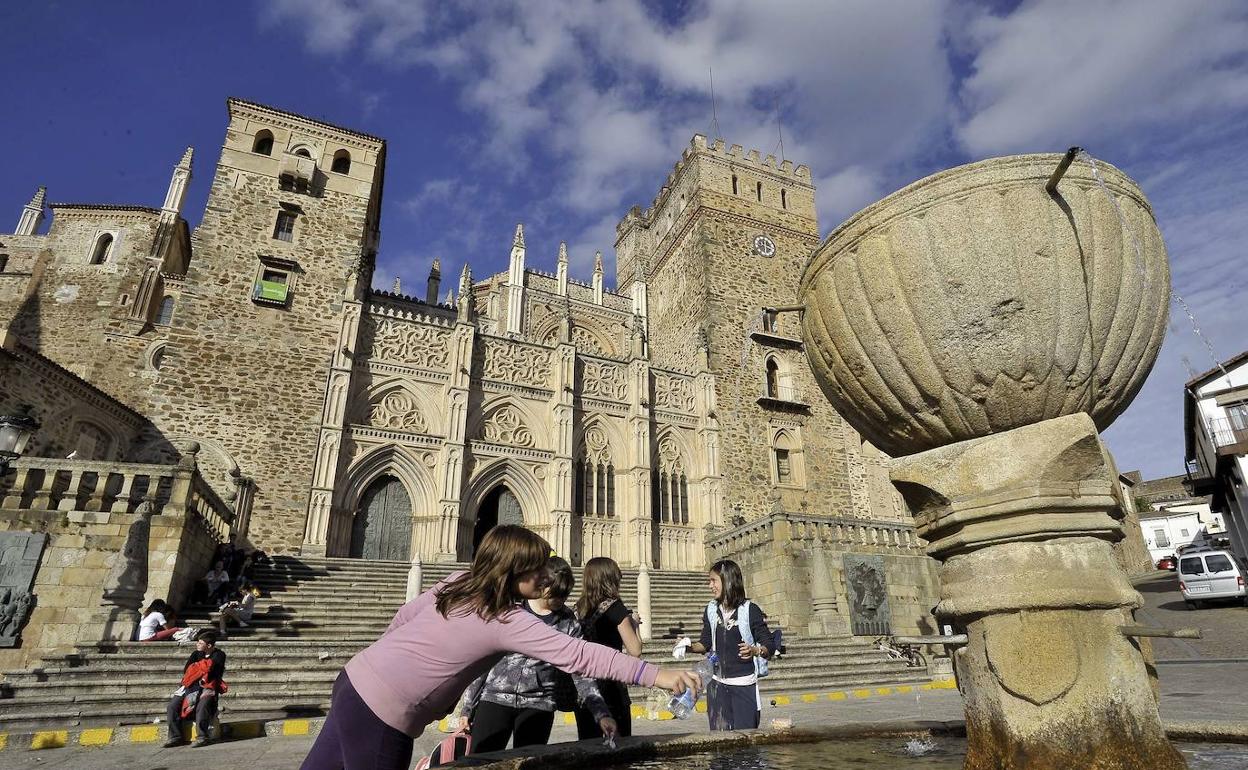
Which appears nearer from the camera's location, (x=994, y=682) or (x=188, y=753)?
(x=994, y=682)

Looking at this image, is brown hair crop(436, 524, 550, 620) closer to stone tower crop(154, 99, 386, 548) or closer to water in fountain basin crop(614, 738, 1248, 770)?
water in fountain basin crop(614, 738, 1248, 770)

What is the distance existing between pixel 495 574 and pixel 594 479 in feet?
61.4

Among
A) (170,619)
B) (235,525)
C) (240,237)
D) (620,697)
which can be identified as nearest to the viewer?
(620,697)

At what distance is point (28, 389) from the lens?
1551 centimetres

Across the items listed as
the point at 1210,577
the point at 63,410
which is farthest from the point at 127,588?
the point at 1210,577

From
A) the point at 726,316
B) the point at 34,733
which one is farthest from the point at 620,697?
the point at 726,316

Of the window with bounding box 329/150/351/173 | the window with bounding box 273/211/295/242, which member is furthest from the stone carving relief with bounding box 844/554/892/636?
the window with bounding box 329/150/351/173

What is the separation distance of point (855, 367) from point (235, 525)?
15.4 m

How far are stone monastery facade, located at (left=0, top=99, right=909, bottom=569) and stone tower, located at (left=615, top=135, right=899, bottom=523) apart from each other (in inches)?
4.0

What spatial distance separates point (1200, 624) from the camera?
15055mm

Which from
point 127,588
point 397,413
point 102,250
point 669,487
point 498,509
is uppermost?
point 102,250

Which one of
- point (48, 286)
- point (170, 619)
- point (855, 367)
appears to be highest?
point (48, 286)

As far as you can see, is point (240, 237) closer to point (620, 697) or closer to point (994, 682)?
point (620, 697)

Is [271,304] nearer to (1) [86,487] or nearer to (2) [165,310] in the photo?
(1) [86,487]
